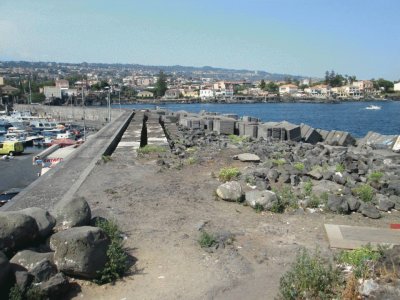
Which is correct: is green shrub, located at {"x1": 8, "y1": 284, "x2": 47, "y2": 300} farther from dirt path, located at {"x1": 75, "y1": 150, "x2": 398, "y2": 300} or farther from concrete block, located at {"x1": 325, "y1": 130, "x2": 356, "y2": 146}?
concrete block, located at {"x1": 325, "y1": 130, "x2": 356, "y2": 146}

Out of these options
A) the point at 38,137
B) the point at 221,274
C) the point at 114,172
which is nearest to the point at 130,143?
the point at 114,172

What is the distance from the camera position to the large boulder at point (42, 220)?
247 inches

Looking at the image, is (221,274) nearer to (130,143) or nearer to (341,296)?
(341,296)

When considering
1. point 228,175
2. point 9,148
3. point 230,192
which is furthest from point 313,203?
point 9,148

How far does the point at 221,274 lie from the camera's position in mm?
6285

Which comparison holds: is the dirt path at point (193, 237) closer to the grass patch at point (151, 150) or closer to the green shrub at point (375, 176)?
the green shrub at point (375, 176)

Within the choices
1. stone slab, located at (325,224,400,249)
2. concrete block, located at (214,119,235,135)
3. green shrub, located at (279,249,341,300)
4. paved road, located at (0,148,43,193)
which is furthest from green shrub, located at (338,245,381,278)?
paved road, located at (0,148,43,193)

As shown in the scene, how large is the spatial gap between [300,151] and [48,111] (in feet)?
273

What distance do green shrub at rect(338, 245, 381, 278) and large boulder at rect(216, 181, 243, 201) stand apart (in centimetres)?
317

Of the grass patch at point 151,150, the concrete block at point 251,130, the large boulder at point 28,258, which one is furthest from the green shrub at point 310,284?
the concrete block at point 251,130

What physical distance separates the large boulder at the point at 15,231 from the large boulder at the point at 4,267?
1.38ft

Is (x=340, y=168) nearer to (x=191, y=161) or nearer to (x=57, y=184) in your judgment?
(x=191, y=161)

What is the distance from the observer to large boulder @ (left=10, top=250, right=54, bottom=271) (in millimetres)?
5531

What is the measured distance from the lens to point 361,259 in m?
6.21
